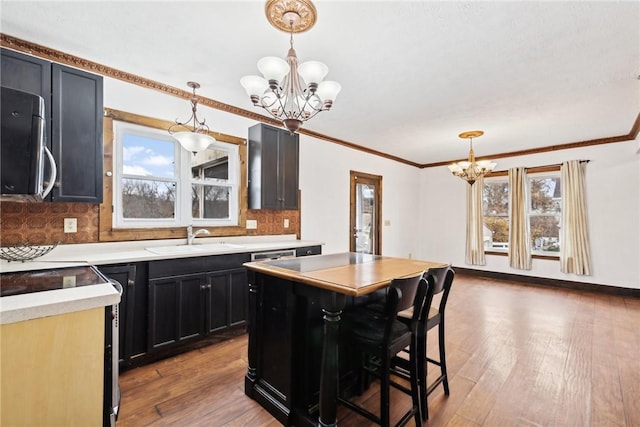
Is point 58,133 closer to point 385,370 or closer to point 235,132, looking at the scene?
point 235,132

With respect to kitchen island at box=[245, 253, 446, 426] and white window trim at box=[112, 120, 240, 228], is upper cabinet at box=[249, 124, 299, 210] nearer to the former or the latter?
white window trim at box=[112, 120, 240, 228]

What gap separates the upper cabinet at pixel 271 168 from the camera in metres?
3.56

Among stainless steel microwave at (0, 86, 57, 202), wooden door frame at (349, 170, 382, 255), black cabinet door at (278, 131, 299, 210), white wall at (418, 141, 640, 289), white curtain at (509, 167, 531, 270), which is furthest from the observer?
white curtain at (509, 167, 531, 270)

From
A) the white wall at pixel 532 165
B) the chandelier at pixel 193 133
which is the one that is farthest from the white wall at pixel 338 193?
the chandelier at pixel 193 133

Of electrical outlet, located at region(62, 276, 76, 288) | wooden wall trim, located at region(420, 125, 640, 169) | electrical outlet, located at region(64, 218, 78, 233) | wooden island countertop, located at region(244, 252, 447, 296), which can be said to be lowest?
wooden island countertop, located at region(244, 252, 447, 296)

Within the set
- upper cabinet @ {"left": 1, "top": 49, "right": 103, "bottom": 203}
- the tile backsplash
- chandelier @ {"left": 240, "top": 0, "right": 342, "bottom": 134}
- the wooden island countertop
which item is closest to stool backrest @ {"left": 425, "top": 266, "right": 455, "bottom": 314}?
the wooden island countertop

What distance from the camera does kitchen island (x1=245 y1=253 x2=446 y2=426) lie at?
1.53 m

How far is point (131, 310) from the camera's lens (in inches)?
91.2

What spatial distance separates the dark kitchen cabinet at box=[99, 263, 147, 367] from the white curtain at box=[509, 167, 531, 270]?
242 inches

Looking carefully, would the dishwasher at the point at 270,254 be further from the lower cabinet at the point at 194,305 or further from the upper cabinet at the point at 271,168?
the upper cabinet at the point at 271,168

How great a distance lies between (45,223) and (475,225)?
6722 mm

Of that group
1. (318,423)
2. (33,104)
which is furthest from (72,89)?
(318,423)

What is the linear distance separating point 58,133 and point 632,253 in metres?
7.50

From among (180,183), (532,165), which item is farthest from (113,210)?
(532,165)
